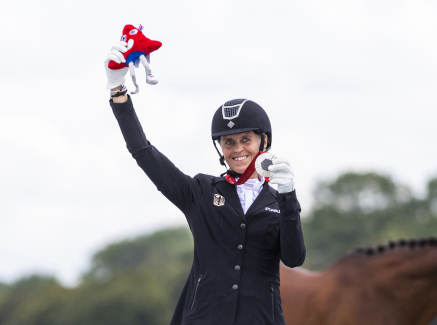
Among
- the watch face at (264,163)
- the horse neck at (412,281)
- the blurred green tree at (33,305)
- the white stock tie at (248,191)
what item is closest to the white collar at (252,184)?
the white stock tie at (248,191)

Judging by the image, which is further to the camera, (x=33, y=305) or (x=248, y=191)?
(x=33, y=305)

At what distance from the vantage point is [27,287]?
66.2m

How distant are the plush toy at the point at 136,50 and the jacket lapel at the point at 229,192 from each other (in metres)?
0.72

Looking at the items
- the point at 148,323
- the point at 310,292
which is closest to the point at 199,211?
the point at 310,292

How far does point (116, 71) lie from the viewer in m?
3.59

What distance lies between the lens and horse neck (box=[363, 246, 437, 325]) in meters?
7.12

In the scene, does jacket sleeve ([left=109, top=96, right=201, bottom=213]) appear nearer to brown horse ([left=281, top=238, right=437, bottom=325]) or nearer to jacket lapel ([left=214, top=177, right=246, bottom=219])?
jacket lapel ([left=214, top=177, right=246, bottom=219])

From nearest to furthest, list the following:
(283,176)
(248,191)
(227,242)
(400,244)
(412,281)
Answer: (283,176), (227,242), (248,191), (412,281), (400,244)

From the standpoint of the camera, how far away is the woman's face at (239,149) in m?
3.92

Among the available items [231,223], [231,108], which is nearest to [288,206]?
[231,223]

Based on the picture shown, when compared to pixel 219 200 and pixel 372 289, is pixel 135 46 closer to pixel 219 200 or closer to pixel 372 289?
pixel 219 200

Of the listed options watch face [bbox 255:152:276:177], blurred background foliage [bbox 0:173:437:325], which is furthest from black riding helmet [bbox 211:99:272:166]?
blurred background foliage [bbox 0:173:437:325]

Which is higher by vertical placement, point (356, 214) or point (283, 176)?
point (283, 176)

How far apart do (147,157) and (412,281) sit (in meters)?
4.61
